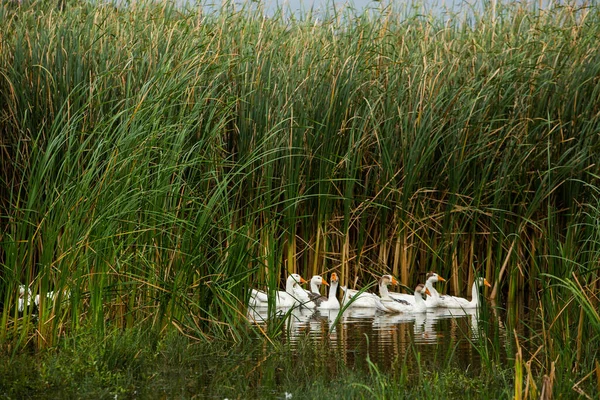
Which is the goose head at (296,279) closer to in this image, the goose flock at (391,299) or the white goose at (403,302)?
the goose flock at (391,299)

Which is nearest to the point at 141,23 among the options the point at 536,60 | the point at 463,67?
the point at 463,67

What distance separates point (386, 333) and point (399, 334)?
138mm

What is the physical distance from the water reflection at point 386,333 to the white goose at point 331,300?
50 mm

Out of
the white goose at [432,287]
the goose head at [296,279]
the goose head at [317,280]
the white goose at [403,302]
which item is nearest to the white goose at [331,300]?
the goose head at [317,280]

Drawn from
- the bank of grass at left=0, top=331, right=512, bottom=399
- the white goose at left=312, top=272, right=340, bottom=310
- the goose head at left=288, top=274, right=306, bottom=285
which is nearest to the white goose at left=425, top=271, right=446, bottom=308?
the white goose at left=312, top=272, right=340, bottom=310

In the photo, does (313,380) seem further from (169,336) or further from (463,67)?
(463,67)

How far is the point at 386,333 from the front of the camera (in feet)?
26.0

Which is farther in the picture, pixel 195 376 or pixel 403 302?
pixel 403 302

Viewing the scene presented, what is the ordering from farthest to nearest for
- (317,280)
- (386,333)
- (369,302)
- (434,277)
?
(369,302) < (434,277) < (317,280) < (386,333)

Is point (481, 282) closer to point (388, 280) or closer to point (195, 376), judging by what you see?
point (388, 280)

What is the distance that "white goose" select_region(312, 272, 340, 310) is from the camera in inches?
360

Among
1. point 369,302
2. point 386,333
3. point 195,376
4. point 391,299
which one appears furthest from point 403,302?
point 195,376

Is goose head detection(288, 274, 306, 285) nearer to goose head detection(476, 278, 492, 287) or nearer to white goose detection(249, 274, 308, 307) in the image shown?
white goose detection(249, 274, 308, 307)

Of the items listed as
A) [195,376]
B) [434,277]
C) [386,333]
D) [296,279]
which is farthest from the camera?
[434,277]
